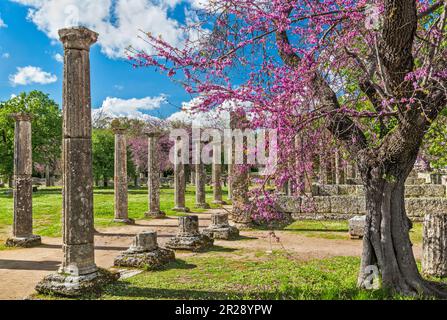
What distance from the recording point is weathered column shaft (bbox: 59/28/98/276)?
7.58 m

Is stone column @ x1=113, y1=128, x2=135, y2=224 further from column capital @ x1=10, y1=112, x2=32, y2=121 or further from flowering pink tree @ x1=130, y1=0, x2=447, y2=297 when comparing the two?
flowering pink tree @ x1=130, y1=0, x2=447, y2=297

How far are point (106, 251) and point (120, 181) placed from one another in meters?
6.23

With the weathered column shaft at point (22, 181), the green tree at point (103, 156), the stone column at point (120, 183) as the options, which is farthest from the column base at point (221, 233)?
the green tree at point (103, 156)

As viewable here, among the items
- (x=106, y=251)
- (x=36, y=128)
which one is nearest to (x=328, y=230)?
(x=106, y=251)

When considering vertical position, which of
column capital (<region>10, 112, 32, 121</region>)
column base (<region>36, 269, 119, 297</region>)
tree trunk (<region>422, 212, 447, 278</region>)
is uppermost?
column capital (<region>10, 112, 32, 121</region>)

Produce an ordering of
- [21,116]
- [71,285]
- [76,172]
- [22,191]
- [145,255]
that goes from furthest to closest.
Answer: [21,116], [22,191], [145,255], [76,172], [71,285]

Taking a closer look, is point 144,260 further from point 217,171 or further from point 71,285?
point 217,171

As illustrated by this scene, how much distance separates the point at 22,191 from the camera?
43.0 ft

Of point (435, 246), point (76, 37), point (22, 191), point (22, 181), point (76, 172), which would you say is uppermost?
point (76, 37)

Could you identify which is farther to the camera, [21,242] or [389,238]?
[21,242]

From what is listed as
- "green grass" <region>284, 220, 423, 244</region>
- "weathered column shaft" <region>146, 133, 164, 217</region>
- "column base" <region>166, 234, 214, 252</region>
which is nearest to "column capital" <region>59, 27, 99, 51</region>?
"column base" <region>166, 234, 214, 252</region>

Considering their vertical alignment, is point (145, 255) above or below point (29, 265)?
above

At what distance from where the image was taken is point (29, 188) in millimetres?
13273

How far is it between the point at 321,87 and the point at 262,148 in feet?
4.93
